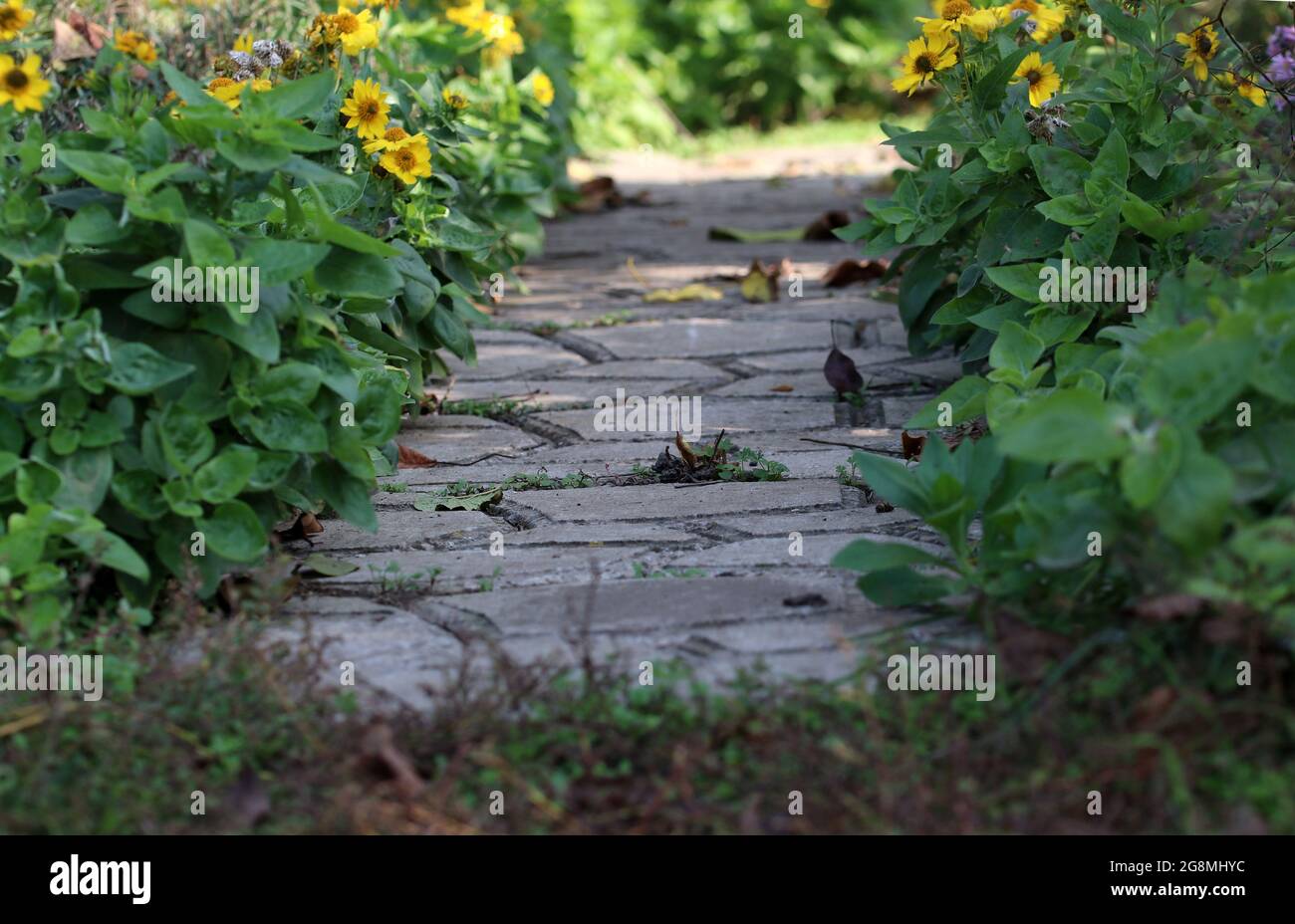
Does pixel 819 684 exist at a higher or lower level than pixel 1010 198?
lower

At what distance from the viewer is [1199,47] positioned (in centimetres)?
310

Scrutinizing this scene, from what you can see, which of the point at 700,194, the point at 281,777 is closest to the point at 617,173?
the point at 700,194

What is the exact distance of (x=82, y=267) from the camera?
240cm

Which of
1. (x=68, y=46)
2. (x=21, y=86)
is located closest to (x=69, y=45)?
(x=68, y=46)

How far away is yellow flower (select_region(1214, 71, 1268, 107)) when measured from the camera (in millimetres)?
3115

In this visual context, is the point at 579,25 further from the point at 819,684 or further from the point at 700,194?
the point at 819,684

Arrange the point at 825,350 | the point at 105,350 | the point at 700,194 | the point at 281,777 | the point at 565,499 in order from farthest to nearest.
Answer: the point at 700,194 → the point at 825,350 → the point at 565,499 → the point at 105,350 → the point at 281,777

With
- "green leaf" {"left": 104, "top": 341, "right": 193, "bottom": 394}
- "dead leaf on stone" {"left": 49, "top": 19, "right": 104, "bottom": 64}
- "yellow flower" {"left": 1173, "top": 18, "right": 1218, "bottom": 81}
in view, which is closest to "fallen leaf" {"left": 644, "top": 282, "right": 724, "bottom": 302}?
"dead leaf on stone" {"left": 49, "top": 19, "right": 104, "bottom": 64}

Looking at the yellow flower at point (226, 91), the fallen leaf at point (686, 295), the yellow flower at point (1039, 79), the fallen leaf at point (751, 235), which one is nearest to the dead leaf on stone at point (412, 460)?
the yellow flower at point (226, 91)

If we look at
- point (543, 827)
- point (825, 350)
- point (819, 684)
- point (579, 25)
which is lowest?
point (543, 827)

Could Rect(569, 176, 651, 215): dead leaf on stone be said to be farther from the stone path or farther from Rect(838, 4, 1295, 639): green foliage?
Rect(838, 4, 1295, 639): green foliage

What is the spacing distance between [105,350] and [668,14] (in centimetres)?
967

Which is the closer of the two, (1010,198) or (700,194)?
(1010,198)

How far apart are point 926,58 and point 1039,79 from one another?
272 millimetres
